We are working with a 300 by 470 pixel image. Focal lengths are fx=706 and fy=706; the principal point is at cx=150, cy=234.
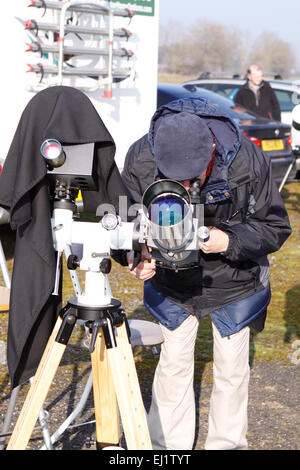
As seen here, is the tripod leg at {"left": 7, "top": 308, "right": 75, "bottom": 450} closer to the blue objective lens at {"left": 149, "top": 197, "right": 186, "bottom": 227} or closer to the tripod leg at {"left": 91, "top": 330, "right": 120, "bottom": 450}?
the tripod leg at {"left": 91, "top": 330, "right": 120, "bottom": 450}

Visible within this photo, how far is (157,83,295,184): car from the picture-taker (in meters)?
9.83

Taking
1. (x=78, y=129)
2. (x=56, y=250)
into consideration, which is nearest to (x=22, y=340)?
(x=56, y=250)

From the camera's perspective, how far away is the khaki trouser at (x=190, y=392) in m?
3.18

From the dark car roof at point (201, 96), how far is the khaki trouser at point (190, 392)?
685 centimetres

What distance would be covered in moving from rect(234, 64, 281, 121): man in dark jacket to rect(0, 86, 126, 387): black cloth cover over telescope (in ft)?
29.6

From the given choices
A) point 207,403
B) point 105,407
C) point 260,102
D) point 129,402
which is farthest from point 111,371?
point 260,102

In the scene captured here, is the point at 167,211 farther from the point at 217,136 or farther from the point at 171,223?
the point at 217,136

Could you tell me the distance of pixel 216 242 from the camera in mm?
2693

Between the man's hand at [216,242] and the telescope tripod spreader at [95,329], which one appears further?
the man's hand at [216,242]

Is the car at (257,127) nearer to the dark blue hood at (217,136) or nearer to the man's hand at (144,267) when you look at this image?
the dark blue hood at (217,136)

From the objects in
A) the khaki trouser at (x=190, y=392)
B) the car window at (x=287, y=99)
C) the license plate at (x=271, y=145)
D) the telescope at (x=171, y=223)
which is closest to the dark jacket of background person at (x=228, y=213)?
the khaki trouser at (x=190, y=392)

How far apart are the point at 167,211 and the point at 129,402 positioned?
2.07ft

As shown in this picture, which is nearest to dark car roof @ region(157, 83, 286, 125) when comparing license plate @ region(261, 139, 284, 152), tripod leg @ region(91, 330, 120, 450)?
license plate @ region(261, 139, 284, 152)
